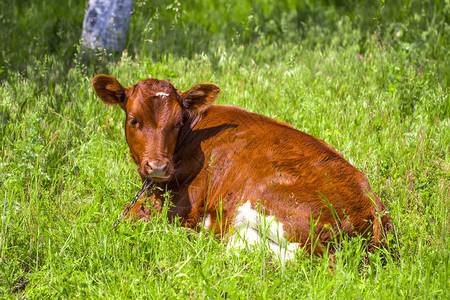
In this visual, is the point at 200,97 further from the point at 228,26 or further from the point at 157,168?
the point at 228,26

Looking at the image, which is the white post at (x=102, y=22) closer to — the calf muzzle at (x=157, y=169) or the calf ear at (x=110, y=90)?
the calf ear at (x=110, y=90)

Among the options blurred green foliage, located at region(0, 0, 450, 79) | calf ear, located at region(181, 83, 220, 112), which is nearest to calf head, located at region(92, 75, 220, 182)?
calf ear, located at region(181, 83, 220, 112)

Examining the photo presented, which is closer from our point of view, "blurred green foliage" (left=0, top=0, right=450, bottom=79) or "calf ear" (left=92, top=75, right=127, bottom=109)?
"calf ear" (left=92, top=75, right=127, bottom=109)

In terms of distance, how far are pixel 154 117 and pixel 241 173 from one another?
828 millimetres

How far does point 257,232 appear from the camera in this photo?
3656mm

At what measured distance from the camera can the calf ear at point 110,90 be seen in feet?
13.4

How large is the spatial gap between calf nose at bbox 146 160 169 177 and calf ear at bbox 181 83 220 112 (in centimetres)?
69

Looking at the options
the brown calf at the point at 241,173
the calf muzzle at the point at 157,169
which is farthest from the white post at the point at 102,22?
the calf muzzle at the point at 157,169

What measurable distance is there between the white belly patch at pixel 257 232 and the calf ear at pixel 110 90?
144cm

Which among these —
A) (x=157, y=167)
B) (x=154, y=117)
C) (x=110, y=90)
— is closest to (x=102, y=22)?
(x=110, y=90)

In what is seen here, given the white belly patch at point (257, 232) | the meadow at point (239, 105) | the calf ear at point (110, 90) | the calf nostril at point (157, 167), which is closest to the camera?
the meadow at point (239, 105)

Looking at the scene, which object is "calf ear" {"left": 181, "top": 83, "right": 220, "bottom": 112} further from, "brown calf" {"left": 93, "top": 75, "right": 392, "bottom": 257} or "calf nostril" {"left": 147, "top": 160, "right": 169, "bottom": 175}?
"calf nostril" {"left": 147, "top": 160, "right": 169, "bottom": 175}

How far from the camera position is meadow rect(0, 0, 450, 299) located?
123 inches

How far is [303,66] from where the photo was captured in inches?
269
